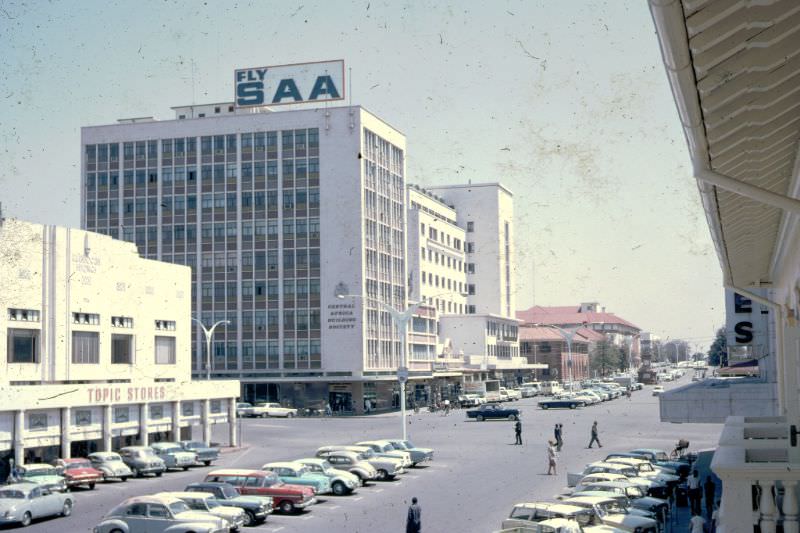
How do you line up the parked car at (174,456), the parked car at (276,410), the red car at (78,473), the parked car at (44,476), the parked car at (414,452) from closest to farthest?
the parked car at (44,476), the red car at (78,473), the parked car at (174,456), the parked car at (414,452), the parked car at (276,410)

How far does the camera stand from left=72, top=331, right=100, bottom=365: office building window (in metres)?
52.8

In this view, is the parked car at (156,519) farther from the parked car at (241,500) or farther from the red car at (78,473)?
the red car at (78,473)

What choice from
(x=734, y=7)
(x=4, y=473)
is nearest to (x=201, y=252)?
(x=4, y=473)

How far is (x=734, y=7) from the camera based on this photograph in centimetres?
538

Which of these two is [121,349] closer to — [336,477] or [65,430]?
[65,430]

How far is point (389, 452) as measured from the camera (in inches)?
1788

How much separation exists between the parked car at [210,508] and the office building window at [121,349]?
1127 inches

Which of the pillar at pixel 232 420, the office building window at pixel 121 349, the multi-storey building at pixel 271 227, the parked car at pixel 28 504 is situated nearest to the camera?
the parked car at pixel 28 504

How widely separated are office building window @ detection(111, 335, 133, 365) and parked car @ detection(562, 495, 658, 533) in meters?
35.6

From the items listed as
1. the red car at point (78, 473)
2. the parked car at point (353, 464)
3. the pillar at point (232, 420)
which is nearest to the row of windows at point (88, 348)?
the pillar at point (232, 420)

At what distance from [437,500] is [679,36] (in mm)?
32272

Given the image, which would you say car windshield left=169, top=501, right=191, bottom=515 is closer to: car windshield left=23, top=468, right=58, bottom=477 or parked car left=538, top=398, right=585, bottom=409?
car windshield left=23, top=468, right=58, bottom=477

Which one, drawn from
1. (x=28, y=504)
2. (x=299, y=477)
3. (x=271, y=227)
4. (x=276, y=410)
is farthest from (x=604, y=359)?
(x=28, y=504)

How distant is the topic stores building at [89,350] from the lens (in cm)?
4497
